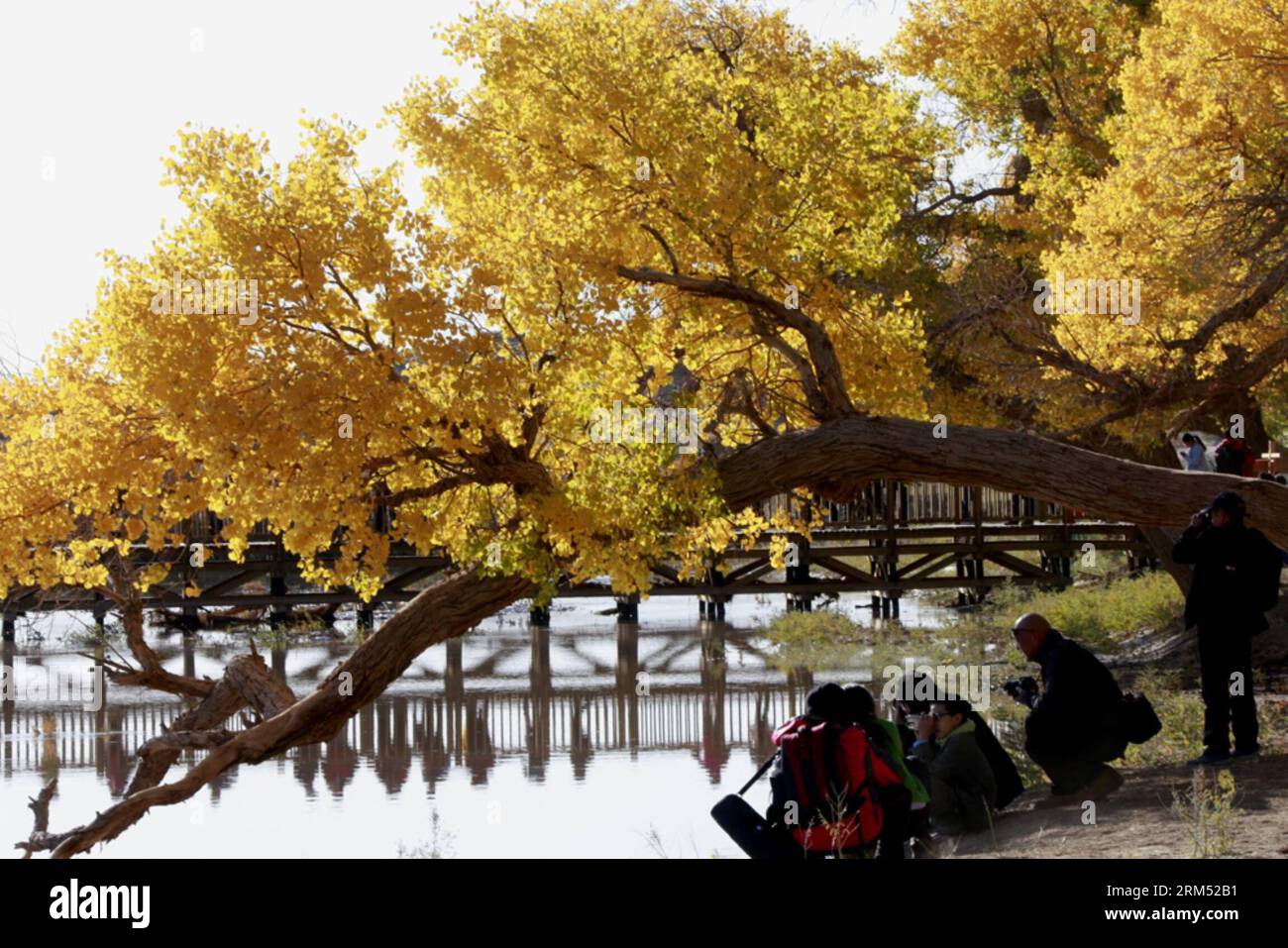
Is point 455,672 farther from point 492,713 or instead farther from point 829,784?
point 829,784

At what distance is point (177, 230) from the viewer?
1014cm

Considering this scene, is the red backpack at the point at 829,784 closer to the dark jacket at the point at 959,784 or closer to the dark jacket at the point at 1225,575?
the dark jacket at the point at 959,784

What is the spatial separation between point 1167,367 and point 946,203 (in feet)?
17.5

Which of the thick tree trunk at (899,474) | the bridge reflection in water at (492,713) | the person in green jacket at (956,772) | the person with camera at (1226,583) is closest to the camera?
the person in green jacket at (956,772)

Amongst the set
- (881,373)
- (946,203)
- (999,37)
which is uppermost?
(999,37)

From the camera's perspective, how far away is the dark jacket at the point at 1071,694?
9.61 m

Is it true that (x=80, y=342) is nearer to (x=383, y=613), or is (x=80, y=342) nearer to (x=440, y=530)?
(x=440, y=530)

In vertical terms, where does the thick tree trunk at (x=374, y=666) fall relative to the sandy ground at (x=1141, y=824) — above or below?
above

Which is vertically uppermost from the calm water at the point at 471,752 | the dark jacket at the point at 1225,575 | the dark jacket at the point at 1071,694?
the dark jacket at the point at 1225,575

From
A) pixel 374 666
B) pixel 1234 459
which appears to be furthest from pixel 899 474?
pixel 374 666

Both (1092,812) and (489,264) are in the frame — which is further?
(489,264)

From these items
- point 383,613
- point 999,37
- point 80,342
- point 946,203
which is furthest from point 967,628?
point 80,342

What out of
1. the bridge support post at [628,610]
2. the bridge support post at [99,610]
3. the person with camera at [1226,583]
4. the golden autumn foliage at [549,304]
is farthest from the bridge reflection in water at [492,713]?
the person with camera at [1226,583]

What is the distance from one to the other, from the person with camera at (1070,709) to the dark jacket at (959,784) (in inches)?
15.2
